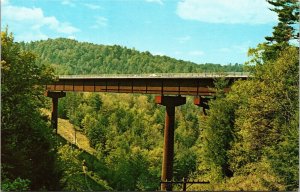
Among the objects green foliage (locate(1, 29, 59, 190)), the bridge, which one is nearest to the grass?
the bridge

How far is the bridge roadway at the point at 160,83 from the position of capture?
39.0 meters

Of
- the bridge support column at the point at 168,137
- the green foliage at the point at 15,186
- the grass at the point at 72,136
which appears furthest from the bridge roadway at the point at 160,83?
the grass at the point at 72,136

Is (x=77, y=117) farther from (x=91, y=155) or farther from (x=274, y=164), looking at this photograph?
(x=274, y=164)

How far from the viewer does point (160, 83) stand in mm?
44031

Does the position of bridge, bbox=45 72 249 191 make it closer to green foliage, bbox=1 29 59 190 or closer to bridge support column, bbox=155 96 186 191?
bridge support column, bbox=155 96 186 191

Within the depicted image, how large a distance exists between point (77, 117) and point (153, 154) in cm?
3149

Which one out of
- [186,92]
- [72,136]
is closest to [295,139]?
[186,92]

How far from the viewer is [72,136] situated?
9200 cm

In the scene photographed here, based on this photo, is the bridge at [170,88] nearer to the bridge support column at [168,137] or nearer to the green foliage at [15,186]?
the bridge support column at [168,137]

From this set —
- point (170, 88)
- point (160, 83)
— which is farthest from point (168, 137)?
point (160, 83)

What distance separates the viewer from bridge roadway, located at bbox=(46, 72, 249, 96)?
128ft

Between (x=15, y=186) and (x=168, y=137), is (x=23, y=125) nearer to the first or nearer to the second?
(x=15, y=186)

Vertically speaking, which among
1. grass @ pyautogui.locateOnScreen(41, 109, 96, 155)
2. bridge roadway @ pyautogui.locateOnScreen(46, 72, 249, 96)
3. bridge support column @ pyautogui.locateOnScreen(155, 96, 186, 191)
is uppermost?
bridge roadway @ pyautogui.locateOnScreen(46, 72, 249, 96)

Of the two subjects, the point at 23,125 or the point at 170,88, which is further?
the point at 170,88
